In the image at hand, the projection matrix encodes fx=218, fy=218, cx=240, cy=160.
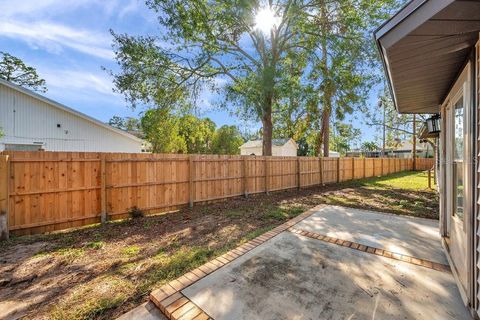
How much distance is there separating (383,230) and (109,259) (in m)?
4.74

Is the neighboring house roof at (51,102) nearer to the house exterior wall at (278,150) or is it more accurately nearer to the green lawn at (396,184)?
the green lawn at (396,184)

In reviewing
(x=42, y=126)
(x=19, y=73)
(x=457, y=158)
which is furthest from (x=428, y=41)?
(x=19, y=73)

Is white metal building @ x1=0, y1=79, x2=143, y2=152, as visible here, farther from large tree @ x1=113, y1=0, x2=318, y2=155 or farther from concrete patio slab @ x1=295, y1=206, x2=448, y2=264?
concrete patio slab @ x1=295, y1=206, x2=448, y2=264

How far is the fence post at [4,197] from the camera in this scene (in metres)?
3.83

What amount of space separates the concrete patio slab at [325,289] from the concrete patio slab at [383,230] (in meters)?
0.54

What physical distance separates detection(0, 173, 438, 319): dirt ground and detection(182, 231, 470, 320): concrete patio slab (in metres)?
0.73

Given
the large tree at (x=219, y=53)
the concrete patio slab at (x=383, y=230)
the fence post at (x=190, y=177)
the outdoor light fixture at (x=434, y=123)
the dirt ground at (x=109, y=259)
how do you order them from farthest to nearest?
the large tree at (x=219, y=53)
the fence post at (x=190, y=177)
the outdoor light fixture at (x=434, y=123)
the concrete patio slab at (x=383, y=230)
the dirt ground at (x=109, y=259)

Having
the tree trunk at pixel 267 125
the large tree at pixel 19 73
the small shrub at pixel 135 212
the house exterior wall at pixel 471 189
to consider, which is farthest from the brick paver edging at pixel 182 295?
the large tree at pixel 19 73

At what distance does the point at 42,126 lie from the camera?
459 inches

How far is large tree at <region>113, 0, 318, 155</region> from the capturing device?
8781 millimetres

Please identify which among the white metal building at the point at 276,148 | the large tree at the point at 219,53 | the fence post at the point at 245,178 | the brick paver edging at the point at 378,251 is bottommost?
the brick paver edging at the point at 378,251

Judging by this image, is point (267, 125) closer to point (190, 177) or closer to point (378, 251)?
point (190, 177)

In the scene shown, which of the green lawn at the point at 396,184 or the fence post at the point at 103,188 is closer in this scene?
the fence post at the point at 103,188

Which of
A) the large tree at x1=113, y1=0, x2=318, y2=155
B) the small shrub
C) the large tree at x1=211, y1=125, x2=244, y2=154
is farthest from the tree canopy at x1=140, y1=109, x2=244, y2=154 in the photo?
the small shrub
